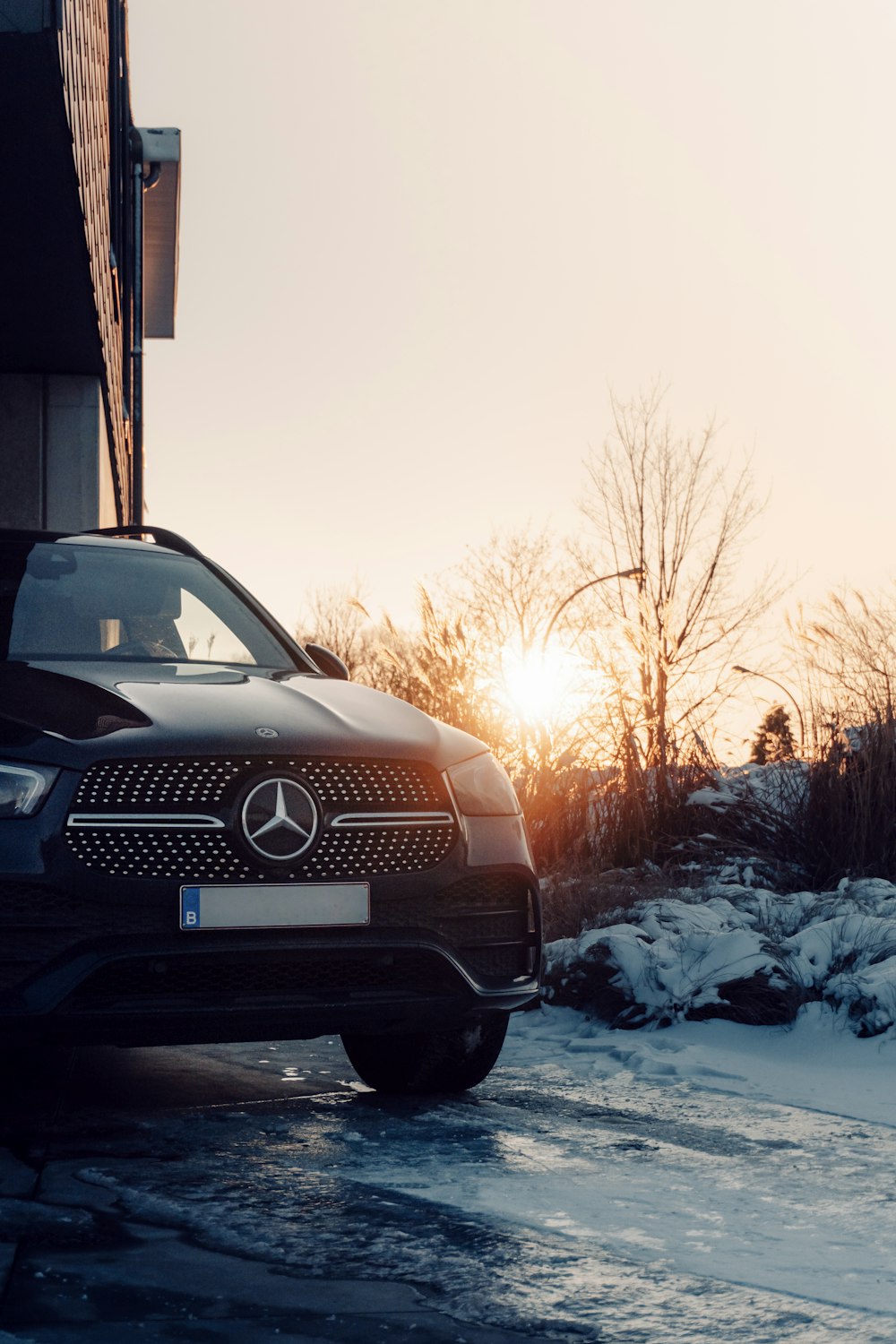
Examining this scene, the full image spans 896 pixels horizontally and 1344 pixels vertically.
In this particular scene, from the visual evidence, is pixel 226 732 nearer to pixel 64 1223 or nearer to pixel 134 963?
pixel 134 963

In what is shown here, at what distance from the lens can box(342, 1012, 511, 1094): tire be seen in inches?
169

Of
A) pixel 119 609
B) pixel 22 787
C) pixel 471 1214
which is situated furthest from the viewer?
pixel 119 609

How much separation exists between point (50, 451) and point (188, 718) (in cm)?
709

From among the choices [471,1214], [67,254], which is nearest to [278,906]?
[471,1214]

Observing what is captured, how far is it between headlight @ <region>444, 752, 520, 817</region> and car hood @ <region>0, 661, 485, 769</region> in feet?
0.12

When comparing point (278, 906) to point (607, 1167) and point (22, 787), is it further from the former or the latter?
point (607, 1167)

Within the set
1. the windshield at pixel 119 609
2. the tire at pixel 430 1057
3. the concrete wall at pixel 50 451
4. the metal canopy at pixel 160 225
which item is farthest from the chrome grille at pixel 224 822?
the metal canopy at pixel 160 225

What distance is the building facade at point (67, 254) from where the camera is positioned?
Result: 6203 millimetres

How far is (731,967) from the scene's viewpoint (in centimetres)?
557

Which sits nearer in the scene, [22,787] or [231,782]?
[22,787]

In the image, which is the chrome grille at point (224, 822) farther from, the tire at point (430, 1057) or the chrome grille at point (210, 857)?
the tire at point (430, 1057)

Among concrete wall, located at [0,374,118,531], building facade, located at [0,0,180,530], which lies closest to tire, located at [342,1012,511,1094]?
building facade, located at [0,0,180,530]

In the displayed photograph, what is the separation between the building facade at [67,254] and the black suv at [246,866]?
3037mm

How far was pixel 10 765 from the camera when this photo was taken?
3.46 metres
